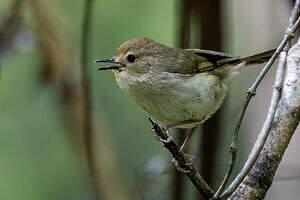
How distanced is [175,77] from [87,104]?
82cm

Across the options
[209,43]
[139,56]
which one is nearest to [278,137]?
[139,56]

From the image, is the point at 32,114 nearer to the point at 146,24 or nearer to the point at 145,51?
the point at 146,24

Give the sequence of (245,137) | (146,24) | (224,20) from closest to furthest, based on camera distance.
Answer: (224,20), (245,137), (146,24)

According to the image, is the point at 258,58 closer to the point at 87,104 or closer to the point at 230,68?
the point at 230,68

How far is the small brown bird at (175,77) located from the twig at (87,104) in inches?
12.2

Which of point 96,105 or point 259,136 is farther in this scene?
point 96,105

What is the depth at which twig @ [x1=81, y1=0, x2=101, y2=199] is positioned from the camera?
12.5ft

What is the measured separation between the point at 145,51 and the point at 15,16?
1.45 metres

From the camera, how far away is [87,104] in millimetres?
3924

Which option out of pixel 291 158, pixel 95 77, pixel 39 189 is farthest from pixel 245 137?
pixel 39 189

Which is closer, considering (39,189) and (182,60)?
(182,60)

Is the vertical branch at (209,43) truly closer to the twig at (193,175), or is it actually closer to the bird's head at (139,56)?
the bird's head at (139,56)

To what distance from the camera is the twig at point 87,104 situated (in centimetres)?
381

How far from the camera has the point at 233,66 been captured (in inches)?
154
